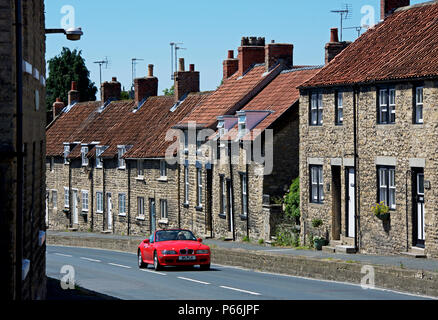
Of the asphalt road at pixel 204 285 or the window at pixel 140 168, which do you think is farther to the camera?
the window at pixel 140 168

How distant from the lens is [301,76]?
45.4m

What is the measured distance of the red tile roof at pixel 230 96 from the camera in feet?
161

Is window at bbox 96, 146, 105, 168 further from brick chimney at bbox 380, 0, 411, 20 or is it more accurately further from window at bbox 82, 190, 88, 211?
brick chimney at bbox 380, 0, 411, 20

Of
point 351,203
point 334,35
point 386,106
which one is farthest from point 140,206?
point 386,106

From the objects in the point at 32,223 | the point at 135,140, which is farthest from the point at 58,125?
the point at 32,223

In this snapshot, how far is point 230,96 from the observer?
2005 inches

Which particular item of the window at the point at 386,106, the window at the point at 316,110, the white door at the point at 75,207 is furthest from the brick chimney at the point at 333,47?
the white door at the point at 75,207

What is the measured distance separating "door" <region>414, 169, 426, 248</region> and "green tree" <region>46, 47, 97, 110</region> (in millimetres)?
71706

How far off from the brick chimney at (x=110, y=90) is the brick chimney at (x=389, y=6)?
3348 cm

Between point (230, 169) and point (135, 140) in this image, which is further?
point (135, 140)

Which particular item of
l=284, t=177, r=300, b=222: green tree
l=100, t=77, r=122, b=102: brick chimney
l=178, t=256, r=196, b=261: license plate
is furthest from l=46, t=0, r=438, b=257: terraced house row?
l=178, t=256, r=196, b=261: license plate

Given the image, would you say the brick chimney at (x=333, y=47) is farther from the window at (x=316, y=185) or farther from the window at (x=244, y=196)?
the window at (x=244, y=196)
